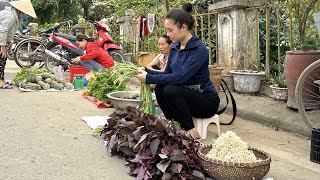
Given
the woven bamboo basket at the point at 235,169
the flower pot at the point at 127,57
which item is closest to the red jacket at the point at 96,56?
the flower pot at the point at 127,57

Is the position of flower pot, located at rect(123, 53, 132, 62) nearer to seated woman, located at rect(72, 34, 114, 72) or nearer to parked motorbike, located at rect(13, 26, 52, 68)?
parked motorbike, located at rect(13, 26, 52, 68)

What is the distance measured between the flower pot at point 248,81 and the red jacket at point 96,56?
3111 millimetres

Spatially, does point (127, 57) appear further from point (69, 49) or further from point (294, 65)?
point (294, 65)

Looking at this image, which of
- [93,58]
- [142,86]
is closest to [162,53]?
[142,86]

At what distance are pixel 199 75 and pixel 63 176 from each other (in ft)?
5.89

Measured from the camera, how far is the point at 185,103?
417cm

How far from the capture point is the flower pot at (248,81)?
629 cm

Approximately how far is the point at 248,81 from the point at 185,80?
244cm

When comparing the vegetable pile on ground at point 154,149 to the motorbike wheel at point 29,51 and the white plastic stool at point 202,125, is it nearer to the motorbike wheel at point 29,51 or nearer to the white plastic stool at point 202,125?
the white plastic stool at point 202,125

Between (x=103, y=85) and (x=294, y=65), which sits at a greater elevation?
(x=294, y=65)

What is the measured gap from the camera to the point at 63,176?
10.7 ft

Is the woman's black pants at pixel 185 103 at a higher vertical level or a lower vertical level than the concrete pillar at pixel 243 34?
lower

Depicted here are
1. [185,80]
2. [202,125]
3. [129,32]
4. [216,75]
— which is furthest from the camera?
[129,32]

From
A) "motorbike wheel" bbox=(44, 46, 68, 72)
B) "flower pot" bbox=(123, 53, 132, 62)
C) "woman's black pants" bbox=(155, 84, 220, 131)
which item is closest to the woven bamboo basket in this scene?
"woman's black pants" bbox=(155, 84, 220, 131)
